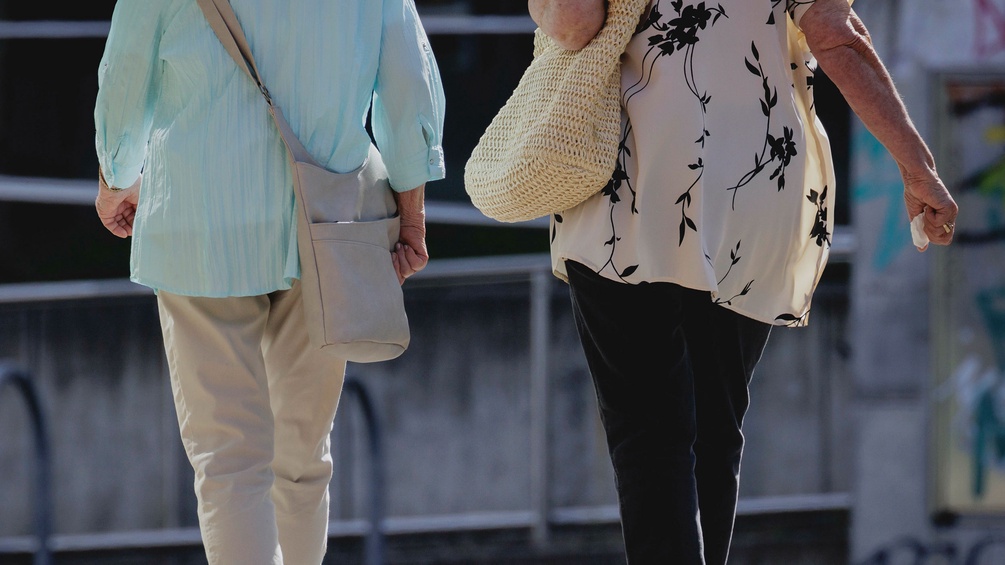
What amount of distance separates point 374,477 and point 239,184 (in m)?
2.92

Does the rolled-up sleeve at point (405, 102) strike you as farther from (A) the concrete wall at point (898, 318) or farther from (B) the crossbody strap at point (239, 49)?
(A) the concrete wall at point (898, 318)

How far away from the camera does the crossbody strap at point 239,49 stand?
8.54 feet

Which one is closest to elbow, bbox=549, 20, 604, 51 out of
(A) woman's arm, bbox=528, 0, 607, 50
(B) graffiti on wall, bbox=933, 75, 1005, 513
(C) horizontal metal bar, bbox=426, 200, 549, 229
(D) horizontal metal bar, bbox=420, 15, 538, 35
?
(A) woman's arm, bbox=528, 0, 607, 50

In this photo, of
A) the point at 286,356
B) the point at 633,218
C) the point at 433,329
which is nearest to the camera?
the point at 633,218

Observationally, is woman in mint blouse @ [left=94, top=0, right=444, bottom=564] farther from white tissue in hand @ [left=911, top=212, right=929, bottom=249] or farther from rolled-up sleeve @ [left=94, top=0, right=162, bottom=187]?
white tissue in hand @ [left=911, top=212, right=929, bottom=249]

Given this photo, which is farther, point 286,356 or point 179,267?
point 286,356

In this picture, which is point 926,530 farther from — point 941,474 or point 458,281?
point 458,281

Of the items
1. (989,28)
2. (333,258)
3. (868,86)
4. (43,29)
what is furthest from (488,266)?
(868,86)

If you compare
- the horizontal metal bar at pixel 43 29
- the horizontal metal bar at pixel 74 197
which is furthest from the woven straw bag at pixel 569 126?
the horizontal metal bar at pixel 43 29

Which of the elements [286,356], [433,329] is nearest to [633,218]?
[286,356]

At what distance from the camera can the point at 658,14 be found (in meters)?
2.51

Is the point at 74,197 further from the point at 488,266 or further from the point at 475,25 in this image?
the point at 475,25

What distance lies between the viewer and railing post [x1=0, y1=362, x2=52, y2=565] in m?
5.06

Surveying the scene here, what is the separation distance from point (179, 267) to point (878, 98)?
141cm
